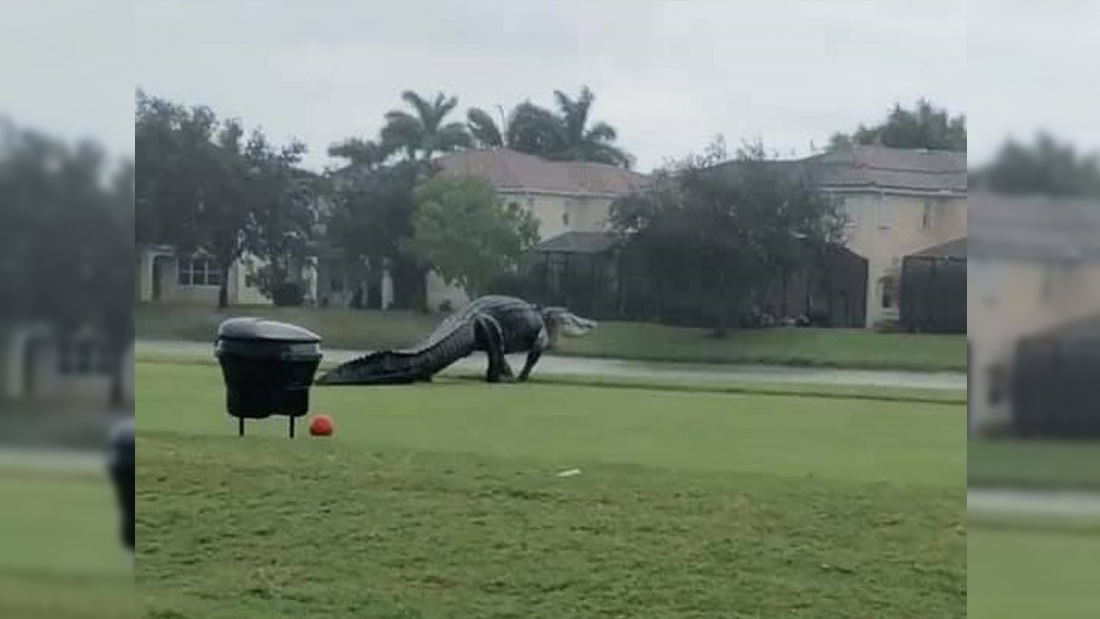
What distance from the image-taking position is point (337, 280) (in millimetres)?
3027

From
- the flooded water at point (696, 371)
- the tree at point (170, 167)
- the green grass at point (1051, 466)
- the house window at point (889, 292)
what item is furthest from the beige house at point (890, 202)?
the tree at point (170, 167)

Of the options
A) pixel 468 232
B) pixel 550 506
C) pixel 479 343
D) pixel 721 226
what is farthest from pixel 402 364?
pixel 721 226

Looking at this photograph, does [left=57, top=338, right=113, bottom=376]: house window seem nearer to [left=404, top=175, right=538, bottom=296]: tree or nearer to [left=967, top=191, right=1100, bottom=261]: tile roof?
[left=404, top=175, right=538, bottom=296]: tree

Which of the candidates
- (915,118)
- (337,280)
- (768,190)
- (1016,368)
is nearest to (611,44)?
(768,190)

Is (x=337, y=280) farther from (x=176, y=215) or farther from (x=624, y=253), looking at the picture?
(x=624, y=253)

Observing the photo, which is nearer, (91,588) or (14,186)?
(14,186)

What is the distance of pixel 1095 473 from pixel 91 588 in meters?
1.47

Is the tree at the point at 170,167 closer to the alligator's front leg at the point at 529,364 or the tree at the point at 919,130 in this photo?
the alligator's front leg at the point at 529,364

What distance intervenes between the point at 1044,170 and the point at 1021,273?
16 cm

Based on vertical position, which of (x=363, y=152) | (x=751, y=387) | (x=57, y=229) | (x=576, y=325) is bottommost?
(x=751, y=387)

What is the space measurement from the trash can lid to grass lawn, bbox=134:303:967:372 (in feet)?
0.05

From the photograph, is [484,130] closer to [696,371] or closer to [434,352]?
[434,352]

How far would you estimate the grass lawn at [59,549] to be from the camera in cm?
208

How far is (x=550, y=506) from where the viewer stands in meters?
2.89
